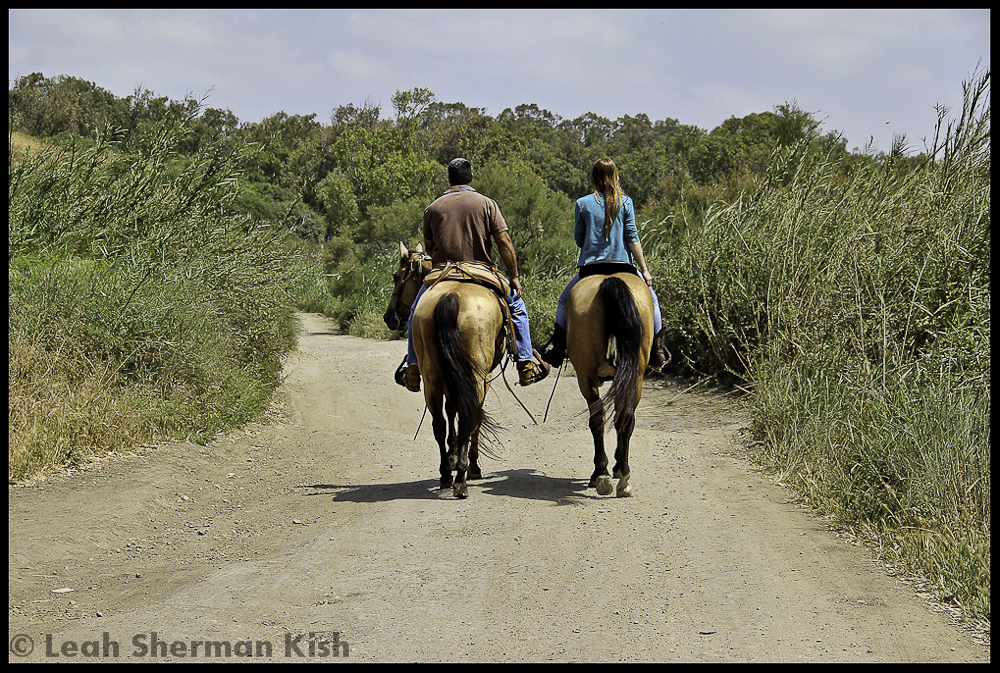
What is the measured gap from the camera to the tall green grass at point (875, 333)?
5371 mm

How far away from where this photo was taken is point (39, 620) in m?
4.48

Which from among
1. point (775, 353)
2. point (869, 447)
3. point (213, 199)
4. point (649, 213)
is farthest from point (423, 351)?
point (649, 213)

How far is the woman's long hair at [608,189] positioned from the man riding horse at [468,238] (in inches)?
32.0

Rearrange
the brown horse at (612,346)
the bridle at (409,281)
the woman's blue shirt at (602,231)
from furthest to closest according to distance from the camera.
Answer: the bridle at (409,281), the woman's blue shirt at (602,231), the brown horse at (612,346)

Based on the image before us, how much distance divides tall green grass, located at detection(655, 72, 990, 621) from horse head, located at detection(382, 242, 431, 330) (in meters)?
3.51

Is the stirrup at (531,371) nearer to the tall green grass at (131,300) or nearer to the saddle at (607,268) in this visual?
the saddle at (607,268)

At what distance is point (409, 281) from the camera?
7473 millimetres

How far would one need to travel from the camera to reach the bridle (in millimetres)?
7359

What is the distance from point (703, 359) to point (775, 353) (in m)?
3.11

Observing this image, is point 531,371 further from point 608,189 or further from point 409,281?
point 608,189

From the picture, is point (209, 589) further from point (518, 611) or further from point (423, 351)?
point (423, 351)

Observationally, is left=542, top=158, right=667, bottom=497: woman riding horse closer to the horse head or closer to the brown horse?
the brown horse

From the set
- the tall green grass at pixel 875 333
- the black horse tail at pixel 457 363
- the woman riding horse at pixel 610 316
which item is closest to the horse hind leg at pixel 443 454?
the black horse tail at pixel 457 363

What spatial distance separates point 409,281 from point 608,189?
194cm
